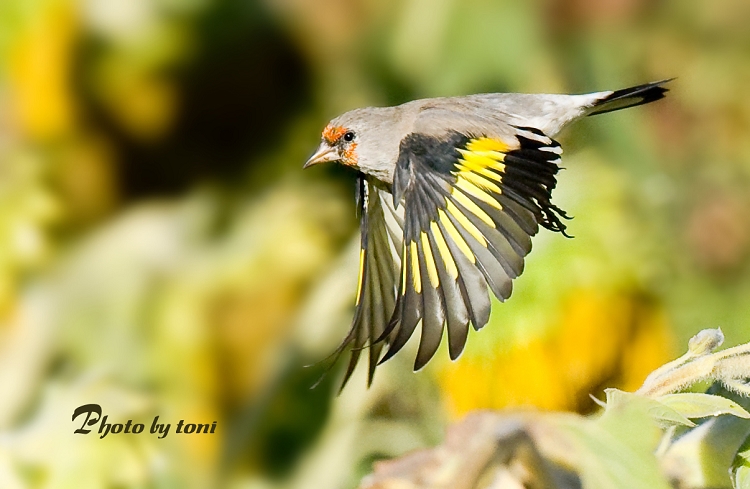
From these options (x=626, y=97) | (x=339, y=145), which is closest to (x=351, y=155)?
(x=339, y=145)

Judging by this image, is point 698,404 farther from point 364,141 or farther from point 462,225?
point 364,141

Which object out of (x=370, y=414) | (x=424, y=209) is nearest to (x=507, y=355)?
(x=370, y=414)

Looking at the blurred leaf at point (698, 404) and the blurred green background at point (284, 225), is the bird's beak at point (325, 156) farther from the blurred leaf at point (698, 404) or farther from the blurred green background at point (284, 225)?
the blurred leaf at point (698, 404)

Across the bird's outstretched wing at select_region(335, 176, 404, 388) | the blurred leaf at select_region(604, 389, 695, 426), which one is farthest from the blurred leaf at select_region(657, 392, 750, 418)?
the bird's outstretched wing at select_region(335, 176, 404, 388)

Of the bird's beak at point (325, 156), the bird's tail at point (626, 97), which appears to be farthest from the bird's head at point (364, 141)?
the bird's tail at point (626, 97)

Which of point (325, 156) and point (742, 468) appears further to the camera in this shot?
point (325, 156)

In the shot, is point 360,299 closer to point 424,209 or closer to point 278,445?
point 424,209

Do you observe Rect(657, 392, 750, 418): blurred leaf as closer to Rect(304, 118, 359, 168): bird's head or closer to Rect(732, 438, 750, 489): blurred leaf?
Rect(732, 438, 750, 489): blurred leaf
